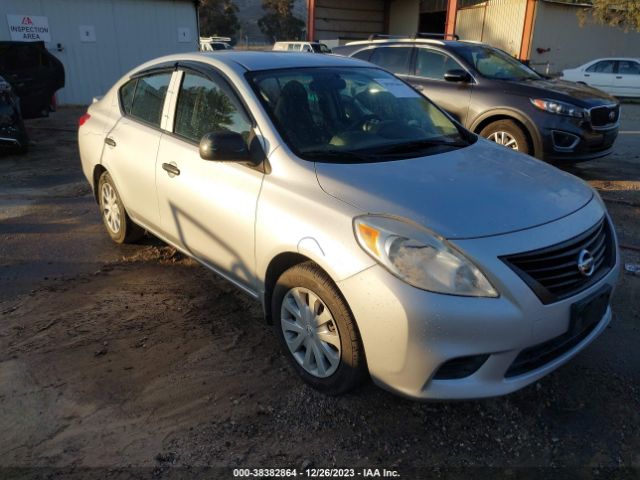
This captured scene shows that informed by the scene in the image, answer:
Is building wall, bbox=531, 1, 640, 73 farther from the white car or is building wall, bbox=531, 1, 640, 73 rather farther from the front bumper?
the front bumper

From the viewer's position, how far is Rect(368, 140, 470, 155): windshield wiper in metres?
3.17

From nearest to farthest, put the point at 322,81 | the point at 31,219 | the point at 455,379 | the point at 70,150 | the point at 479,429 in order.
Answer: the point at 455,379 < the point at 479,429 < the point at 322,81 < the point at 31,219 < the point at 70,150

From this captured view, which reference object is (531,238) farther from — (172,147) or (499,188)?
(172,147)

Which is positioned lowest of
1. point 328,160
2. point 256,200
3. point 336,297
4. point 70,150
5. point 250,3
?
point 70,150

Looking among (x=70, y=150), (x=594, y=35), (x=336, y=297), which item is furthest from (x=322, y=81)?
(x=594, y=35)

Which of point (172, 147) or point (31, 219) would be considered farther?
point (31, 219)

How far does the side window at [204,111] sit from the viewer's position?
328 centimetres

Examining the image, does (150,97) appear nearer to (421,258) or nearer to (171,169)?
(171,169)

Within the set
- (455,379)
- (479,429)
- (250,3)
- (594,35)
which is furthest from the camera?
(250,3)

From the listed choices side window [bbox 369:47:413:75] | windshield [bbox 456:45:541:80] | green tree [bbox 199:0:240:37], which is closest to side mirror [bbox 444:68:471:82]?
windshield [bbox 456:45:541:80]

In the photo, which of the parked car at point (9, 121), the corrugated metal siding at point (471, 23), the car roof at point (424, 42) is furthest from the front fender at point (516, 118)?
the corrugated metal siding at point (471, 23)

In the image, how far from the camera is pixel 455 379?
2.36 metres

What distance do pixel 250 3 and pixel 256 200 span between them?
130m

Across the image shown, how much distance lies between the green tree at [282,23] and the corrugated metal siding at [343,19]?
40237mm
